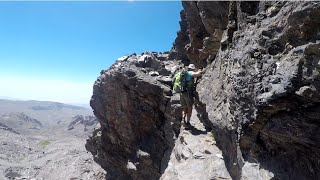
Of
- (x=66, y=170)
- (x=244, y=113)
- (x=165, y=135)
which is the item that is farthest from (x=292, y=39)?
(x=66, y=170)

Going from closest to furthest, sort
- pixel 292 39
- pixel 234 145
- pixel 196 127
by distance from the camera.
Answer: pixel 292 39, pixel 234 145, pixel 196 127

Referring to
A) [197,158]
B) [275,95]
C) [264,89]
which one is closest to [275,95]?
[275,95]

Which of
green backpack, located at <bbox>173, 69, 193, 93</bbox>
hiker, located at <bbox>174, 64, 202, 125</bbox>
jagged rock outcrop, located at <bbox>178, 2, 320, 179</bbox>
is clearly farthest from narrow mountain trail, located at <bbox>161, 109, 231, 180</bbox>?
green backpack, located at <bbox>173, 69, 193, 93</bbox>

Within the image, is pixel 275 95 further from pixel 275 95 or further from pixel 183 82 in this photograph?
pixel 183 82

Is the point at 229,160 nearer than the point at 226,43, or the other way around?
the point at 229,160

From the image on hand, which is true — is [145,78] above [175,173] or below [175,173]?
above

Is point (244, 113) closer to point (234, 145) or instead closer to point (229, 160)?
point (234, 145)

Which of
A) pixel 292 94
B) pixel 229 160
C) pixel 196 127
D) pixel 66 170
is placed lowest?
pixel 66 170

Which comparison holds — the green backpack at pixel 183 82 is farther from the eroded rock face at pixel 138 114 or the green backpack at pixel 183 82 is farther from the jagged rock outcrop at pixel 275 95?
the jagged rock outcrop at pixel 275 95

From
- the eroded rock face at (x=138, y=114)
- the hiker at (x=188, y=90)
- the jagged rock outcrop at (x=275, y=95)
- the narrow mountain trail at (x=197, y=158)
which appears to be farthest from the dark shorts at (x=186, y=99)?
the jagged rock outcrop at (x=275, y=95)
